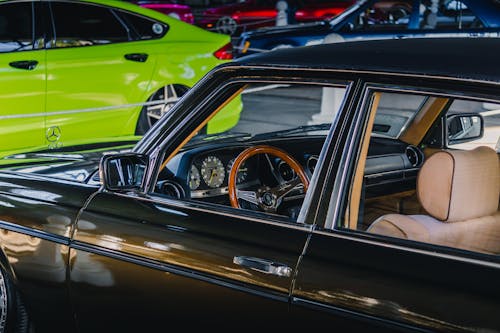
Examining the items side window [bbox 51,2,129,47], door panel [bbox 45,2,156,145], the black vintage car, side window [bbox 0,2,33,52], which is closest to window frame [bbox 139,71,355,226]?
the black vintage car

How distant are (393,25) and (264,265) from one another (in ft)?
31.9

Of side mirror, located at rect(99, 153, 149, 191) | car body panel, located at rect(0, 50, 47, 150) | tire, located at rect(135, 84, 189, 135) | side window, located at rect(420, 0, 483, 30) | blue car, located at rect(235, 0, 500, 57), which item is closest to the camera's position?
side mirror, located at rect(99, 153, 149, 191)

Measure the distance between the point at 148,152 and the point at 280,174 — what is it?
35.8 inches

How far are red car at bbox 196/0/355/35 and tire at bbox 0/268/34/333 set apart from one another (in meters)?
16.8

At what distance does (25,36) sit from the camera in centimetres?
759

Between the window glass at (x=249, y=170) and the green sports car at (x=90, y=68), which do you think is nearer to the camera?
the window glass at (x=249, y=170)

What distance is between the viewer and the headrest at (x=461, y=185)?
2.93 metres

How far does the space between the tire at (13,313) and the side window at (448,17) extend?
27.4ft

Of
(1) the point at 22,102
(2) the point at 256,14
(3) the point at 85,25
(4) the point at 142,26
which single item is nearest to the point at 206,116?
(1) the point at 22,102

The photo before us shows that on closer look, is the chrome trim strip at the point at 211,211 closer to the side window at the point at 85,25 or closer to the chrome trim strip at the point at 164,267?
the chrome trim strip at the point at 164,267

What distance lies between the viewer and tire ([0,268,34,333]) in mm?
3604

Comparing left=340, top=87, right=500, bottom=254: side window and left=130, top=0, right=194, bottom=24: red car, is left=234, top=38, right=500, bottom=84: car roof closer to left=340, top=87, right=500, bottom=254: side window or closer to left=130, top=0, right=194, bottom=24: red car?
left=340, top=87, right=500, bottom=254: side window

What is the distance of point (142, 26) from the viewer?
8320 mm

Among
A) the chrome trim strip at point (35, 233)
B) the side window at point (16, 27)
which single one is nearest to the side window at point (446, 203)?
the chrome trim strip at point (35, 233)
